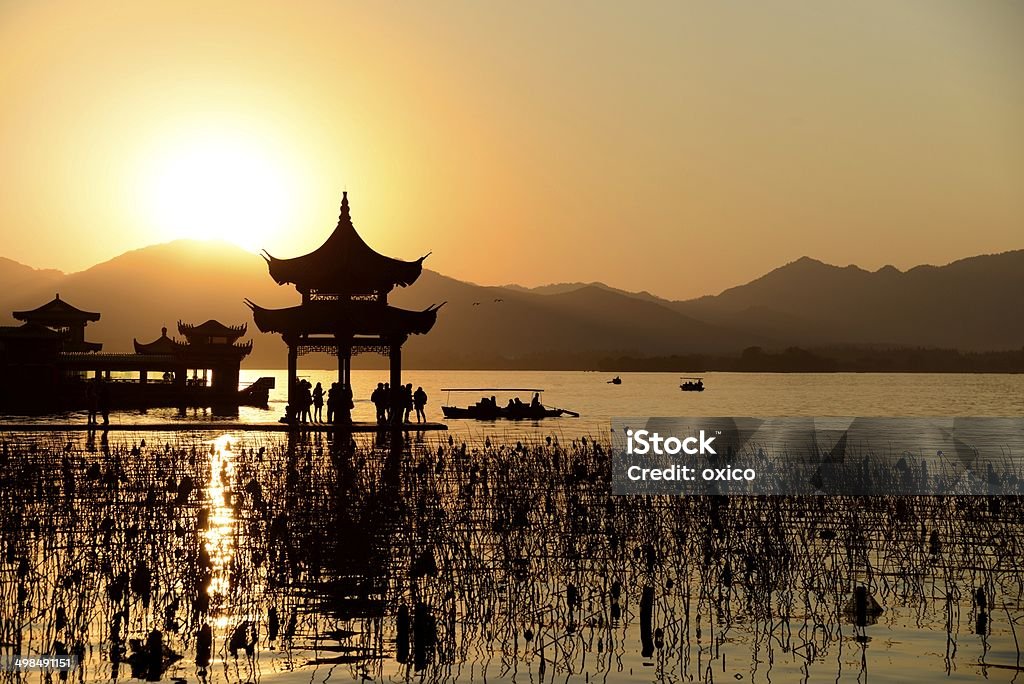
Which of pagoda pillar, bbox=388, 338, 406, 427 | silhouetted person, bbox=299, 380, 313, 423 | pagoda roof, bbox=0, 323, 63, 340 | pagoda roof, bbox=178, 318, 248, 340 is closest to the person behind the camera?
pagoda pillar, bbox=388, 338, 406, 427

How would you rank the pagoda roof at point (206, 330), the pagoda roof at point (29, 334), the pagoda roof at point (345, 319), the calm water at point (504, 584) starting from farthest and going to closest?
the pagoda roof at point (206, 330) → the pagoda roof at point (29, 334) → the pagoda roof at point (345, 319) → the calm water at point (504, 584)

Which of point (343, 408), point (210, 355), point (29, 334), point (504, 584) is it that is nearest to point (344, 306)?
point (343, 408)

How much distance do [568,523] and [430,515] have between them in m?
2.26

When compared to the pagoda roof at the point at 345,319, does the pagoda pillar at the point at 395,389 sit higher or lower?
lower

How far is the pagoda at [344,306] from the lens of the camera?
5038 centimetres

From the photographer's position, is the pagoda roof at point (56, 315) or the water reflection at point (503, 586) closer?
the water reflection at point (503, 586)

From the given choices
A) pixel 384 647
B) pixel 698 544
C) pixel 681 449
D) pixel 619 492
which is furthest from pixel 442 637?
pixel 681 449

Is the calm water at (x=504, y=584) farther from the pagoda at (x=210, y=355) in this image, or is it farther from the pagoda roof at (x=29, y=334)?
the pagoda at (x=210, y=355)

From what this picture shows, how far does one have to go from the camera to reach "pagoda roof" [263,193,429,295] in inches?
2013

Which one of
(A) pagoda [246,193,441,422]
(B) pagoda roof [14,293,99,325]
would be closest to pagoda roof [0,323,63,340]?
(B) pagoda roof [14,293,99,325]

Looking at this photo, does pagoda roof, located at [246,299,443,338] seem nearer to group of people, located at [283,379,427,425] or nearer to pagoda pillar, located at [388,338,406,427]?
pagoda pillar, located at [388,338,406,427]

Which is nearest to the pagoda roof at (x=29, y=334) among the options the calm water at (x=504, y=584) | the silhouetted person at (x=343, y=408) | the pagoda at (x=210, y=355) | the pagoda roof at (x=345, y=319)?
the pagoda at (x=210, y=355)

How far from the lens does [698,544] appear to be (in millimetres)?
17016

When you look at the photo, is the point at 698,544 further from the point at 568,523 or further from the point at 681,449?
the point at 681,449
